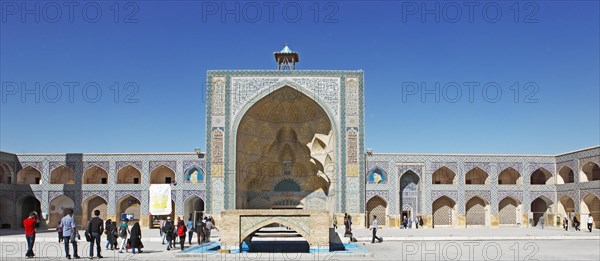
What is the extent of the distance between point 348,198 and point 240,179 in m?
4.92

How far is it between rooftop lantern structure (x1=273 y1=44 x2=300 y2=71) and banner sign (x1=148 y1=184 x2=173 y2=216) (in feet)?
25.4

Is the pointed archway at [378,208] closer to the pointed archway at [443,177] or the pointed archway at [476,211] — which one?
the pointed archway at [443,177]

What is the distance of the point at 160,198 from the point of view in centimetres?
2456

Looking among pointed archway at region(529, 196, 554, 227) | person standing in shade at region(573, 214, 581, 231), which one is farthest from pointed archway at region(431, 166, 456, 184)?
person standing in shade at region(573, 214, 581, 231)

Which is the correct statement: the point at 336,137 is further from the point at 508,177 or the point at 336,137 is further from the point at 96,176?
the point at 96,176

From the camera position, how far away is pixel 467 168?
3056 centimetres

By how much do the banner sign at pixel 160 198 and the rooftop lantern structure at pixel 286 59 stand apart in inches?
305

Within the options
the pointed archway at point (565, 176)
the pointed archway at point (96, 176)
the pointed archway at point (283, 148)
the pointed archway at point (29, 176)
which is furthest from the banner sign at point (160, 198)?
Answer: the pointed archway at point (565, 176)

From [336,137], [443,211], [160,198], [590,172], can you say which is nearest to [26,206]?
[160,198]

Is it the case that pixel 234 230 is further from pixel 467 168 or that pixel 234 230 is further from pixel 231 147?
pixel 467 168

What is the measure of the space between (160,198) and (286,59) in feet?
28.4

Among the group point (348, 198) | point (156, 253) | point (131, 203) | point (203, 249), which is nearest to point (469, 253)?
point (203, 249)

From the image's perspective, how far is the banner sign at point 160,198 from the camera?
79.7 feet

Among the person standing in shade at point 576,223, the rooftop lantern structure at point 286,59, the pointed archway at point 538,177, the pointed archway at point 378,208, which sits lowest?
the person standing in shade at point 576,223
